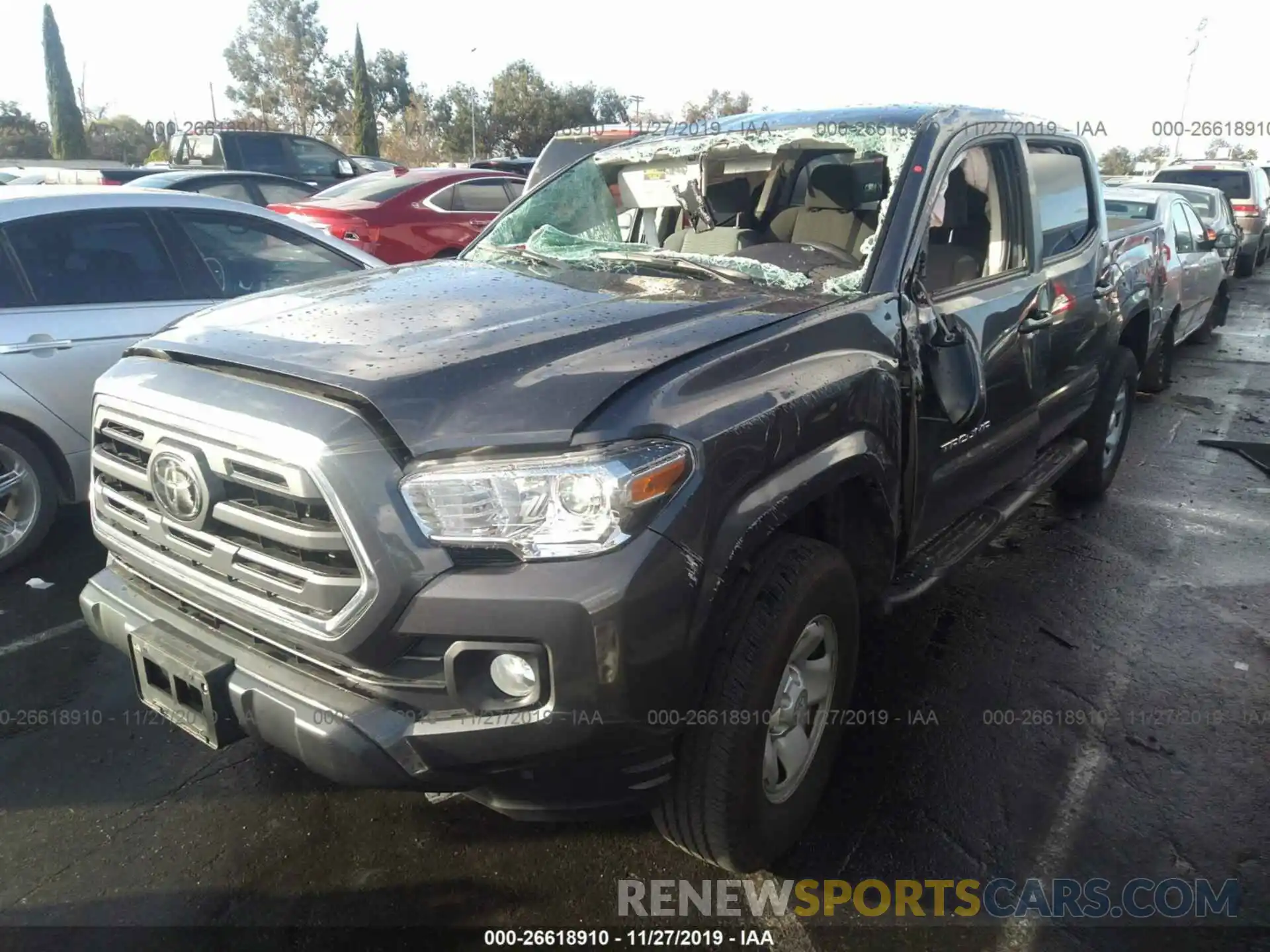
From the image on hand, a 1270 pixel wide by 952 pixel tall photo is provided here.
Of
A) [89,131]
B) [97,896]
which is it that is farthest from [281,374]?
[89,131]

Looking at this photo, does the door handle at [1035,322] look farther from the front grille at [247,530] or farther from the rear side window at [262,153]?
the rear side window at [262,153]

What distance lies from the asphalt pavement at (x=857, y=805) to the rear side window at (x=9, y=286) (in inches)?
47.4

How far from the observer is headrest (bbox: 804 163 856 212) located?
3355 mm

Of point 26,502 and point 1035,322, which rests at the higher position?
point 1035,322

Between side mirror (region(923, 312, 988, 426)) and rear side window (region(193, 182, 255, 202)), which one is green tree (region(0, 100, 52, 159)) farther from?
side mirror (region(923, 312, 988, 426))

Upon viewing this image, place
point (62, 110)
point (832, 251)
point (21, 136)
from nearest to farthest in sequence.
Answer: point (832, 251)
point (62, 110)
point (21, 136)

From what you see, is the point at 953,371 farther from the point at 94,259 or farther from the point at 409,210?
the point at 409,210

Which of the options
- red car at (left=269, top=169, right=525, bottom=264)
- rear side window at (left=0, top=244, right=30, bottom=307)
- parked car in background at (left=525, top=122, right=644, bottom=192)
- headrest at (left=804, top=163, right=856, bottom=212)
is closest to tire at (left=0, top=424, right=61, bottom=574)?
rear side window at (left=0, top=244, right=30, bottom=307)

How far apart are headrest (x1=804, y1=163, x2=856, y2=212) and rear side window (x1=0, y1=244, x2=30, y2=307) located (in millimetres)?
3364

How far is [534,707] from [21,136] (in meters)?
47.0

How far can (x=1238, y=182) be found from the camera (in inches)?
621

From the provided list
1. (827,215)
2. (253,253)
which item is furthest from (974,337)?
(253,253)

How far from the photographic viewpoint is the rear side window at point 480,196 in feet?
33.6

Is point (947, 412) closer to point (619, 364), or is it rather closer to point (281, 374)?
point (619, 364)
